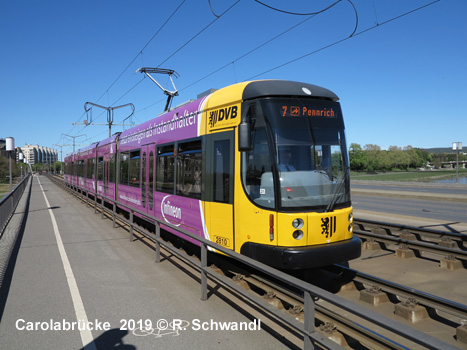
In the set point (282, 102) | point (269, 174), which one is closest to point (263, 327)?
point (269, 174)

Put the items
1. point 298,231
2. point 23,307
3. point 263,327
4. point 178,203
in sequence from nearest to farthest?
point 263,327 < point 23,307 < point 298,231 < point 178,203

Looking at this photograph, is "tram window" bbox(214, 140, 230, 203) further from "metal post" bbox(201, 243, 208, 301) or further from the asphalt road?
the asphalt road

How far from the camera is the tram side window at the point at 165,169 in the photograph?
345 inches

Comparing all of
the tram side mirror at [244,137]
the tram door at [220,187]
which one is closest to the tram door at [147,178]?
the tram door at [220,187]

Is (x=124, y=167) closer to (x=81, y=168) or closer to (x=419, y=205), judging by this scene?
(x=81, y=168)

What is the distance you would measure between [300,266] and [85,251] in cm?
546

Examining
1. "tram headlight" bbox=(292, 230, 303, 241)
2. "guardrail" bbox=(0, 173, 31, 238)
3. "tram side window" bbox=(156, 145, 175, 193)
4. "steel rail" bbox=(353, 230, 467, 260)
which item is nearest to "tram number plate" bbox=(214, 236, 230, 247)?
"tram headlight" bbox=(292, 230, 303, 241)

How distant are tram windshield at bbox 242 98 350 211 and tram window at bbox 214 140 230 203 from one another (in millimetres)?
501

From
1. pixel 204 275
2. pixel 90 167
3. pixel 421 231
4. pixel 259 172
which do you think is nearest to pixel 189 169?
pixel 259 172

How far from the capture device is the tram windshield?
18.5 feet

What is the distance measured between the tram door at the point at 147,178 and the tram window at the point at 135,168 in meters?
0.48

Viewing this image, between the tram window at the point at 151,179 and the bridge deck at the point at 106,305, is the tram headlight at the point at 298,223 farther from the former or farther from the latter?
the tram window at the point at 151,179

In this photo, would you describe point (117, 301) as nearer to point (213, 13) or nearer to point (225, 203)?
point (225, 203)

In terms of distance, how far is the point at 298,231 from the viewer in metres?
5.55
